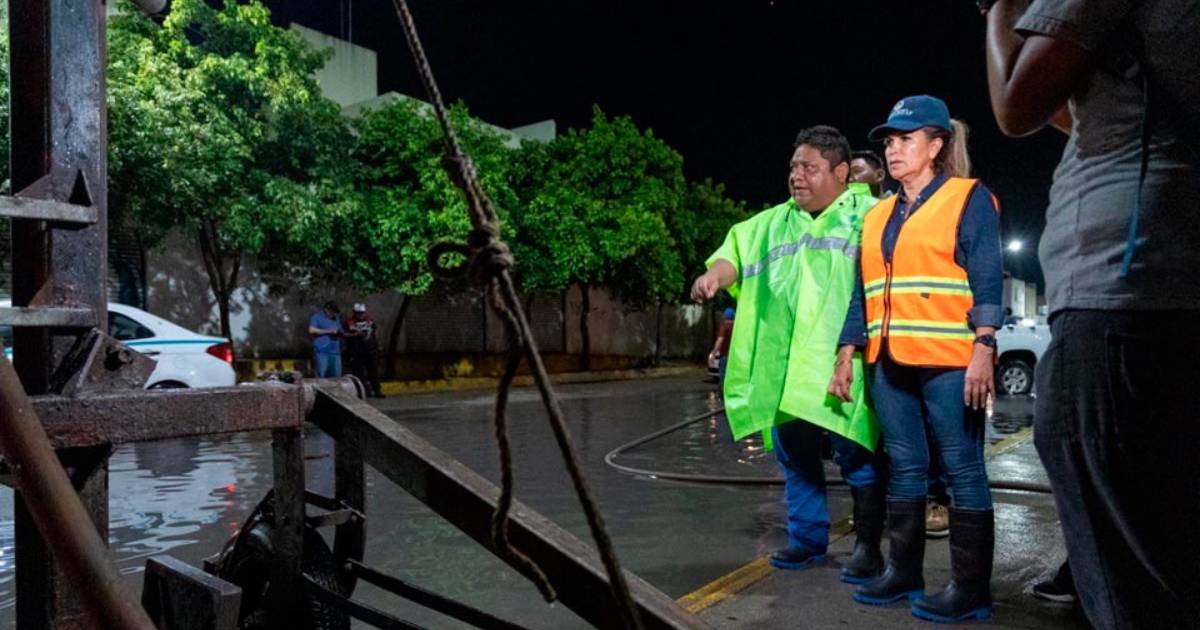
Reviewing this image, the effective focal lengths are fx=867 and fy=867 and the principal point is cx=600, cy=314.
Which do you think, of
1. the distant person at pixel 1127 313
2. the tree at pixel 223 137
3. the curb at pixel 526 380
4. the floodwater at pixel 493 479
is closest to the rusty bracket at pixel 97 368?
the floodwater at pixel 493 479

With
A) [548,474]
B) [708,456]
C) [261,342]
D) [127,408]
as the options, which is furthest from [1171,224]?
[261,342]

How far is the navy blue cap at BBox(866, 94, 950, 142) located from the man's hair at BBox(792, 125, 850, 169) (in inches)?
19.5

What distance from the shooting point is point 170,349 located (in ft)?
32.4

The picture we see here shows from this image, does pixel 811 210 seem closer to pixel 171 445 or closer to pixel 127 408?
pixel 127 408

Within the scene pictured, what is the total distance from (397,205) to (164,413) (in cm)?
1615

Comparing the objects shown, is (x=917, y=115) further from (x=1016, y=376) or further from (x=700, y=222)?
(x=700, y=222)

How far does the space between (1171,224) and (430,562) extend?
12.1 feet

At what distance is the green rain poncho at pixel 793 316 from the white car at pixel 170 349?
7.56m

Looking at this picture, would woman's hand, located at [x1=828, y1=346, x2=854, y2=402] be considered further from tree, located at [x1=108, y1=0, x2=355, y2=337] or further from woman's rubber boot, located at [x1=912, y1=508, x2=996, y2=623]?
tree, located at [x1=108, y1=0, x2=355, y2=337]

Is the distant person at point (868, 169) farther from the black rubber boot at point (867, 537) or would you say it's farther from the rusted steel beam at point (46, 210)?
the rusted steel beam at point (46, 210)

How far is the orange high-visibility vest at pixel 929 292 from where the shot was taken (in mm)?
3078

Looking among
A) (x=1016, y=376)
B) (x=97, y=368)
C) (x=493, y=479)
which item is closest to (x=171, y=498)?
(x=493, y=479)

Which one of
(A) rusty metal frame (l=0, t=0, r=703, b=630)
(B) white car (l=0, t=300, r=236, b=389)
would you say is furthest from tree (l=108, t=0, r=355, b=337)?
(A) rusty metal frame (l=0, t=0, r=703, b=630)

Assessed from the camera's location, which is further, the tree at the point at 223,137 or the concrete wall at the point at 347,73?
the concrete wall at the point at 347,73
